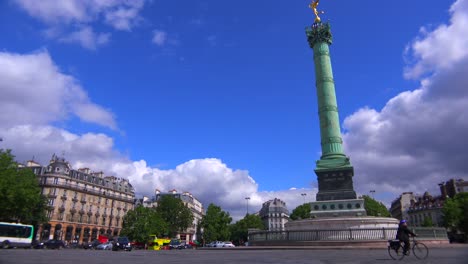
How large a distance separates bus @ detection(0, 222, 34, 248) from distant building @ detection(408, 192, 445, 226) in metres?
80.4

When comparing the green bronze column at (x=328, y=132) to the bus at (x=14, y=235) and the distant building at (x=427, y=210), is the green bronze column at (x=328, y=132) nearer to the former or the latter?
the bus at (x=14, y=235)

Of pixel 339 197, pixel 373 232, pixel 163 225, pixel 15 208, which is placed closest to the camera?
pixel 373 232

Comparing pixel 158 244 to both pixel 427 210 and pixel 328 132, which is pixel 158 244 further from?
pixel 427 210

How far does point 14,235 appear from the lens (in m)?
36.6

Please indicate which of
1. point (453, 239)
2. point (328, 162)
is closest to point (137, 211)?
point (328, 162)

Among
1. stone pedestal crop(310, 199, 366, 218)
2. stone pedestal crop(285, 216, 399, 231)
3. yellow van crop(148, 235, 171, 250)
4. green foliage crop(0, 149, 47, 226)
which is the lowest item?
yellow van crop(148, 235, 171, 250)

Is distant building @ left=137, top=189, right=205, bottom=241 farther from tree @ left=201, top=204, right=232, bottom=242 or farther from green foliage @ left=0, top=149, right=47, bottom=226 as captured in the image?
green foliage @ left=0, top=149, right=47, bottom=226

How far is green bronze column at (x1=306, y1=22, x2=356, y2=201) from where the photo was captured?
30859 millimetres

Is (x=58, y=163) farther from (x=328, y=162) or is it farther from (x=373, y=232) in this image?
(x=373, y=232)

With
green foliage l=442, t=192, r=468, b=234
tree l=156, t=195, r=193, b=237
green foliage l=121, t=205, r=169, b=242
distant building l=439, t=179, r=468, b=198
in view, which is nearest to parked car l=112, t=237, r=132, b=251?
green foliage l=121, t=205, r=169, b=242

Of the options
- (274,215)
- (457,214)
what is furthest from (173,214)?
(457,214)

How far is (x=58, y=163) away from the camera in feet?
239

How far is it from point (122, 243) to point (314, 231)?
21500 millimetres

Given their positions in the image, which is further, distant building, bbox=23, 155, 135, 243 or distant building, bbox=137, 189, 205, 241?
distant building, bbox=137, 189, 205, 241
